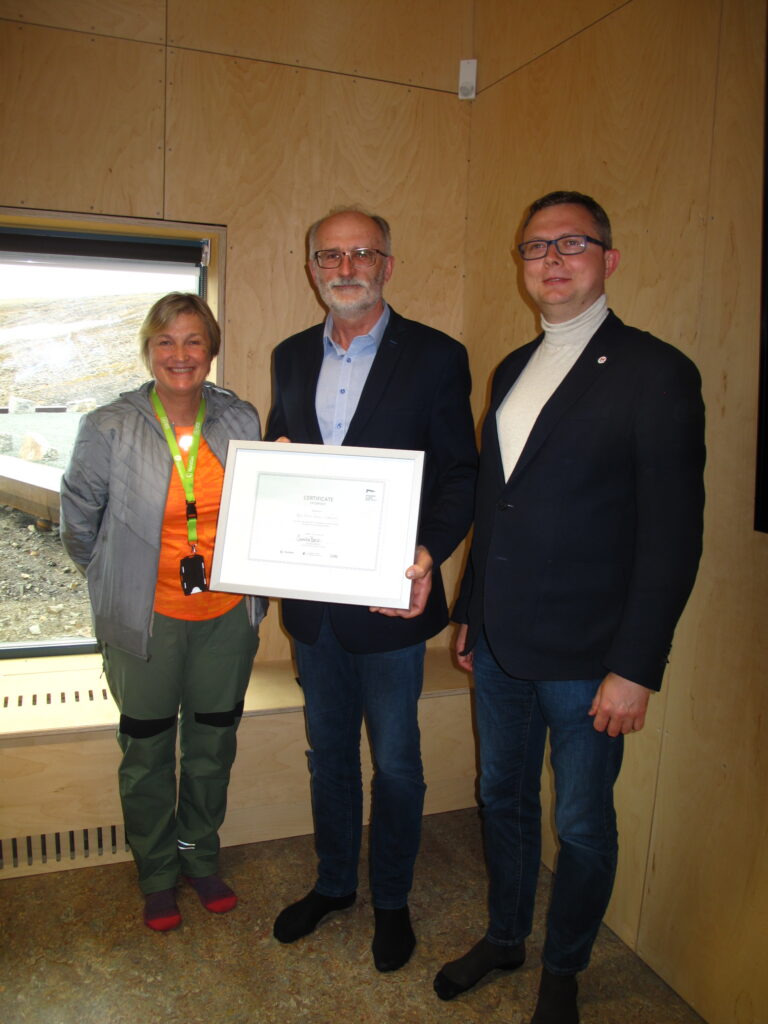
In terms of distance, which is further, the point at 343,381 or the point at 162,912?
the point at 162,912

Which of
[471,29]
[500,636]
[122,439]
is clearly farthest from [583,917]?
[471,29]

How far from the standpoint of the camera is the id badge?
1.98 m

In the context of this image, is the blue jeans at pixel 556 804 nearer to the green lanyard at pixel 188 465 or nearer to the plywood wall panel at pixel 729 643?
the plywood wall panel at pixel 729 643

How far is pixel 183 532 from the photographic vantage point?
2023mm

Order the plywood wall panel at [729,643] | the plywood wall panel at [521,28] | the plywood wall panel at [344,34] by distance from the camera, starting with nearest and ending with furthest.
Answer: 1. the plywood wall panel at [729,643]
2. the plywood wall panel at [521,28]
3. the plywood wall panel at [344,34]

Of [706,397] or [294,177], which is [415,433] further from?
[294,177]

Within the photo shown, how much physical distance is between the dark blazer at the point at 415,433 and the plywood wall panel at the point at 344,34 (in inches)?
57.5

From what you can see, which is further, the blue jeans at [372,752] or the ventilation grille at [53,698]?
the ventilation grille at [53,698]

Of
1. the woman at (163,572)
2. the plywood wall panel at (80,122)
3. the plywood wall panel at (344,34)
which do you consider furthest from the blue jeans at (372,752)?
the plywood wall panel at (344,34)

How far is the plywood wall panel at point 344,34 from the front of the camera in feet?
8.52

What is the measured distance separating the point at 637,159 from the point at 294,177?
129cm

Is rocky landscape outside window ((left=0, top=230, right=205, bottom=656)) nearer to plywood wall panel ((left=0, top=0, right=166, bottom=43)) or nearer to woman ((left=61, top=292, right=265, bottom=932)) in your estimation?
plywood wall panel ((left=0, top=0, right=166, bottom=43))

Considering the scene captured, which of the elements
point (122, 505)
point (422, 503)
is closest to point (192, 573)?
point (122, 505)

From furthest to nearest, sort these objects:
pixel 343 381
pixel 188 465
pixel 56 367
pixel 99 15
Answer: pixel 56 367
pixel 99 15
pixel 188 465
pixel 343 381
